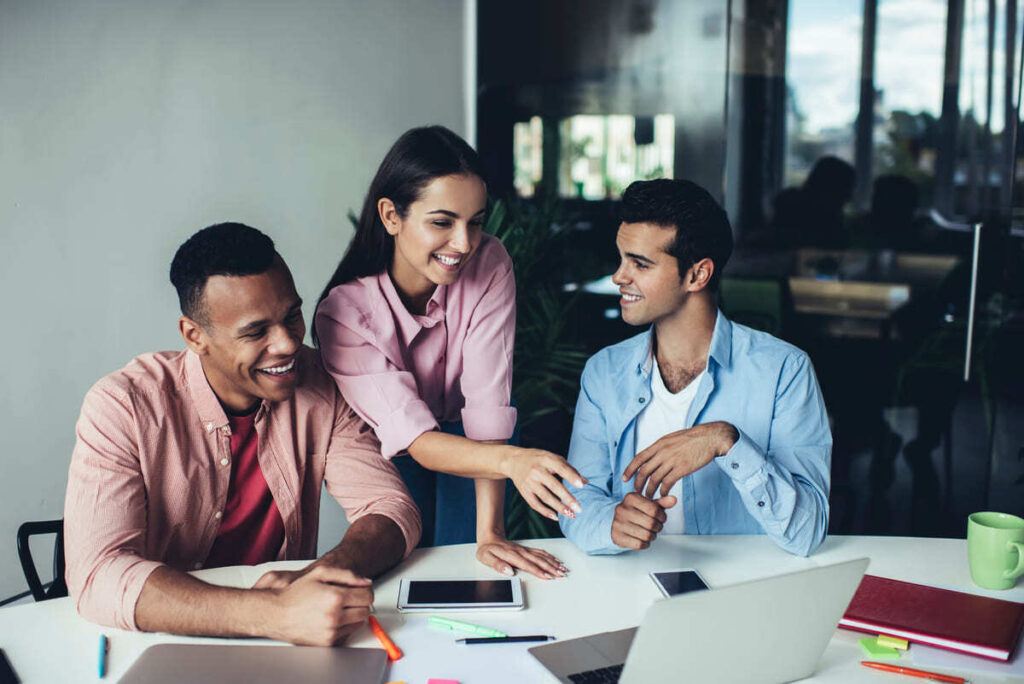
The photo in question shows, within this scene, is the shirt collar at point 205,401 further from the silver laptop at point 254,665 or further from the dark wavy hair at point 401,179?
the silver laptop at point 254,665

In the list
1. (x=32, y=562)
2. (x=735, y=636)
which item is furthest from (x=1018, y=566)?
(x=32, y=562)

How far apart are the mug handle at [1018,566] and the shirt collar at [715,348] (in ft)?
2.21

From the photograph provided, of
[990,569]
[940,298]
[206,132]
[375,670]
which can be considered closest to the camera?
[375,670]

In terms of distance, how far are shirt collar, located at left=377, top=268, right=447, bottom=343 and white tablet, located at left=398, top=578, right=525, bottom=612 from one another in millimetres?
678

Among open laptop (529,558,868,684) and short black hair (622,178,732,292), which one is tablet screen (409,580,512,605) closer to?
open laptop (529,558,868,684)

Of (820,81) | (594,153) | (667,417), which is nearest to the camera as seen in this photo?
(667,417)

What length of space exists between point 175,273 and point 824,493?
4.39 feet

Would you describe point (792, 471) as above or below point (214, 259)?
below

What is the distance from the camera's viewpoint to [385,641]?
1316 millimetres

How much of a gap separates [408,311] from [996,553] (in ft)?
4.19

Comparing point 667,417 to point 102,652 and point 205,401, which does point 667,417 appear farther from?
point 102,652

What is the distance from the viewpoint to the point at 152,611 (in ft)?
4.43

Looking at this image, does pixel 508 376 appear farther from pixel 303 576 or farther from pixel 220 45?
pixel 220 45

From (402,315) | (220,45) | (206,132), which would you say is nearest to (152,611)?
(402,315)
